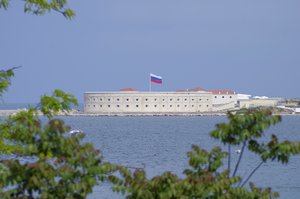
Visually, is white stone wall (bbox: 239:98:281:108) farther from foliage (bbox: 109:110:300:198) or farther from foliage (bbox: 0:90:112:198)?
foliage (bbox: 0:90:112:198)

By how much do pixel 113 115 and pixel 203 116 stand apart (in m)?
14.7

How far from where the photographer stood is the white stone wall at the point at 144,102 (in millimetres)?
111125

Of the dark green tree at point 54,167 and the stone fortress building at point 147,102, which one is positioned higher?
the stone fortress building at point 147,102

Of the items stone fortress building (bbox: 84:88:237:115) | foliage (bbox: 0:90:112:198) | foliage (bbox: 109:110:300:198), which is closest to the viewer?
foliage (bbox: 0:90:112:198)

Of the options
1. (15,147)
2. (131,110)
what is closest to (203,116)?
(131,110)

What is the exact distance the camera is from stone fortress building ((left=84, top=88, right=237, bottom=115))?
365 feet

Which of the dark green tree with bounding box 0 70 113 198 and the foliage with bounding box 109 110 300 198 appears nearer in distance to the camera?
the dark green tree with bounding box 0 70 113 198

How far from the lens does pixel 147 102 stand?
11156 cm

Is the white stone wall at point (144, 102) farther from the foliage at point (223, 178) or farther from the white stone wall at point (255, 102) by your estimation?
the foliage at point (223, 178)

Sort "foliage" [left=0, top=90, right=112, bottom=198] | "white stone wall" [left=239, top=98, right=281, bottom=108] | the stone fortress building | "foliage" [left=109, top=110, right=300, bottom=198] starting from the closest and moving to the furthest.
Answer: "foliage" [left=0, top=90, right=112, bottom=198] → "foliage" [left=109, top=110, right=300, bottom=198] → the stone fortress building → "white stone wall" [left=239, top=98, right=281, bottom=108]

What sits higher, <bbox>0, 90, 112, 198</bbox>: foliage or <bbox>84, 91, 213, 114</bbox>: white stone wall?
<bbox>84, 91, 213, 114</bbox>: white stone wall

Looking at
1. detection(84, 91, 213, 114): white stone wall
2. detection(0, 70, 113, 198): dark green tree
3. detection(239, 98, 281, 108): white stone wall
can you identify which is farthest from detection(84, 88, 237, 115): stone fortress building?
detection(0, 70, 113, 198): dark green tree

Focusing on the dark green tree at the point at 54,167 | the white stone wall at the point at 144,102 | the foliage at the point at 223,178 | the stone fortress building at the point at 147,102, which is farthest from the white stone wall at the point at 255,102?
the dark green tree at the point at 54,167

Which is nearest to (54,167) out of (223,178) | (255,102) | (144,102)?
(223,178)
